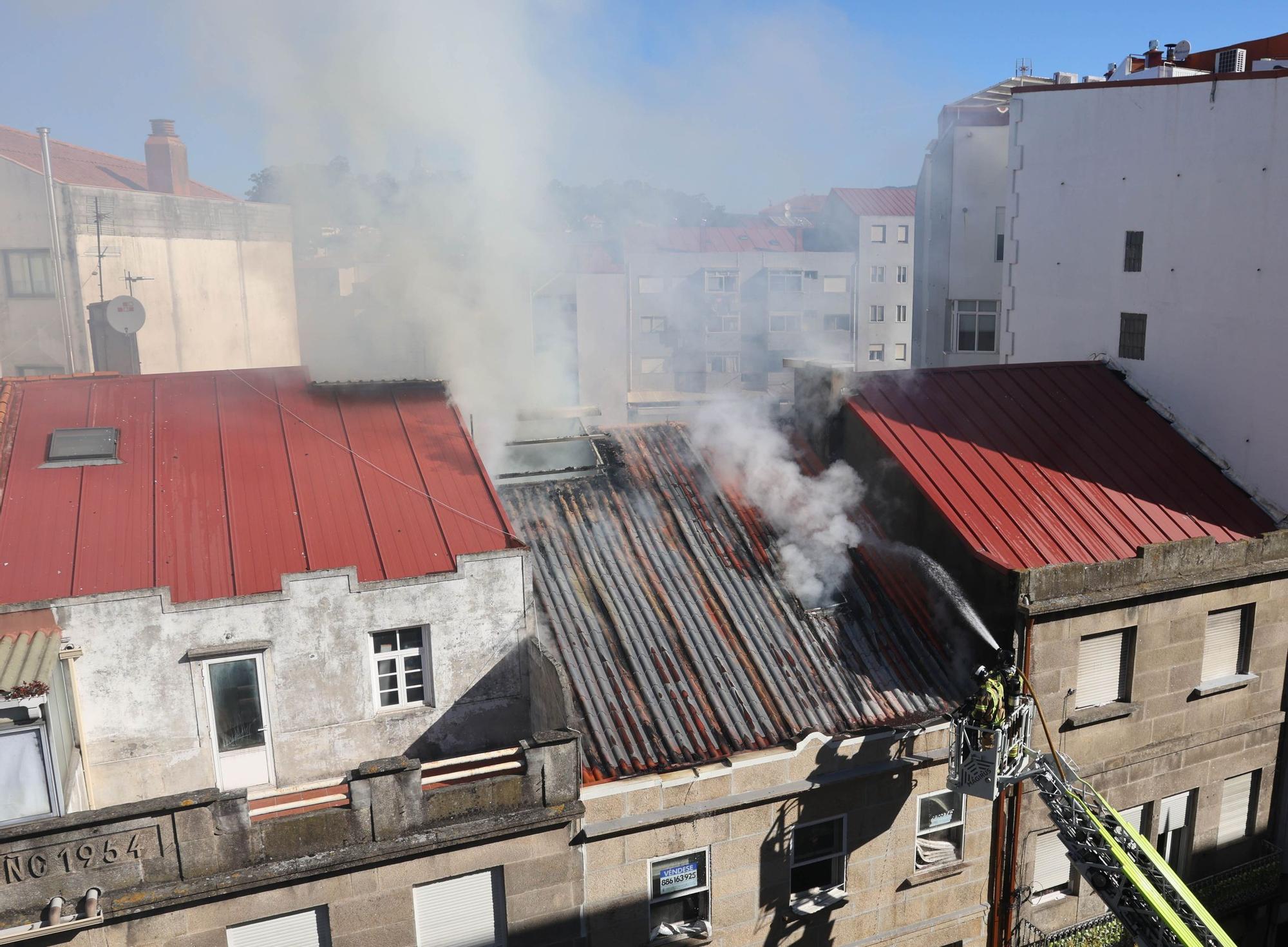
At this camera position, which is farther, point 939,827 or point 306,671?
point 939,827

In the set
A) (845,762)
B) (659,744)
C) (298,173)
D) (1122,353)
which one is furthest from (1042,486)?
(298,173)

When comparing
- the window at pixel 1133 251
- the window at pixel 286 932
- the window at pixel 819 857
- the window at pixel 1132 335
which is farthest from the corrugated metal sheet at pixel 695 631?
the window at pixel 1133 251

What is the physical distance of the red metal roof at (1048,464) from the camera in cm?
1384

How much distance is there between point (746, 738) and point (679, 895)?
1897 mm

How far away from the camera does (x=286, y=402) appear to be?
13.5 m

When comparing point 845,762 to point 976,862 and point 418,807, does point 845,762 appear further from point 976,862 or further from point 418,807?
point 418,807

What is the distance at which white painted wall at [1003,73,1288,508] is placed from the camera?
15047 mm

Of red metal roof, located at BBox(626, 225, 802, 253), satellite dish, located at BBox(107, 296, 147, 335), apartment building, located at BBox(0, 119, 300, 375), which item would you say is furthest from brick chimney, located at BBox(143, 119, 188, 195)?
red metal roof, located at BBox(626, 225, 802, 253)

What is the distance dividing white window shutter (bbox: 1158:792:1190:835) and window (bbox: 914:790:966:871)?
12.2 feet

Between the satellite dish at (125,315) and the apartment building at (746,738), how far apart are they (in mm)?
10774

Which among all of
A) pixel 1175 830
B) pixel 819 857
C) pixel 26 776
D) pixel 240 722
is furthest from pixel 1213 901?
pixel 26 776

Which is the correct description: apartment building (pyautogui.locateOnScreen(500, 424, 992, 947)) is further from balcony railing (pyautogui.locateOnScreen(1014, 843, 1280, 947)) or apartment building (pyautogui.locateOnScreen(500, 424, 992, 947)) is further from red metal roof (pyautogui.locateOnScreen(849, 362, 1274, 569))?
red metal roof (pyautogui.locateOnScreen(849, 362, 1274, 569))

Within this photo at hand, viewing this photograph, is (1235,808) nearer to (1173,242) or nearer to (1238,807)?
(1238,807)

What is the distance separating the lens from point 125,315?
20.2m
